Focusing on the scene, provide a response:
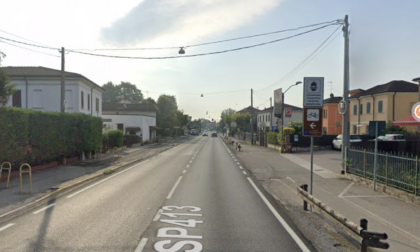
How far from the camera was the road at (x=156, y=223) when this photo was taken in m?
6.37

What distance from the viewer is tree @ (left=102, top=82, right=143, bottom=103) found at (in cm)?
12650

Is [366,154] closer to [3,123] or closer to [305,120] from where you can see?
[305,120]

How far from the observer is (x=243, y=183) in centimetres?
1470

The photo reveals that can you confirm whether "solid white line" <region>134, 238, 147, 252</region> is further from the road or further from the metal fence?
the metal fence

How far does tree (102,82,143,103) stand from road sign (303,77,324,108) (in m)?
122

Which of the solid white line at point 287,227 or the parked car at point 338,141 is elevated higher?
the parked car at point 338,141

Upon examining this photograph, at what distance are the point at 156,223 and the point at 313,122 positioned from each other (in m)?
4.83

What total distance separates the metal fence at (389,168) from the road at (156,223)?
4587 millimetres

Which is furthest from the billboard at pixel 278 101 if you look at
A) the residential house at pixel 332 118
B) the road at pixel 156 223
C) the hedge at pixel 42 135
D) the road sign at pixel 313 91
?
the road sign at pixel 313 91

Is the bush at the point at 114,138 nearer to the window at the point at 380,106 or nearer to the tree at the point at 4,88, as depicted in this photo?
the tree at the point at 4,88

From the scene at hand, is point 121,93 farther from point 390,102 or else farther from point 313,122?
point 313,122

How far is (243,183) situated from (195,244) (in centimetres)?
846

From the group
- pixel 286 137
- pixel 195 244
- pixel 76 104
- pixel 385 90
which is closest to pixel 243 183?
pixel 195 244

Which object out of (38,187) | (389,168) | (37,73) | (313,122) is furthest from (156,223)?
(37,73)
